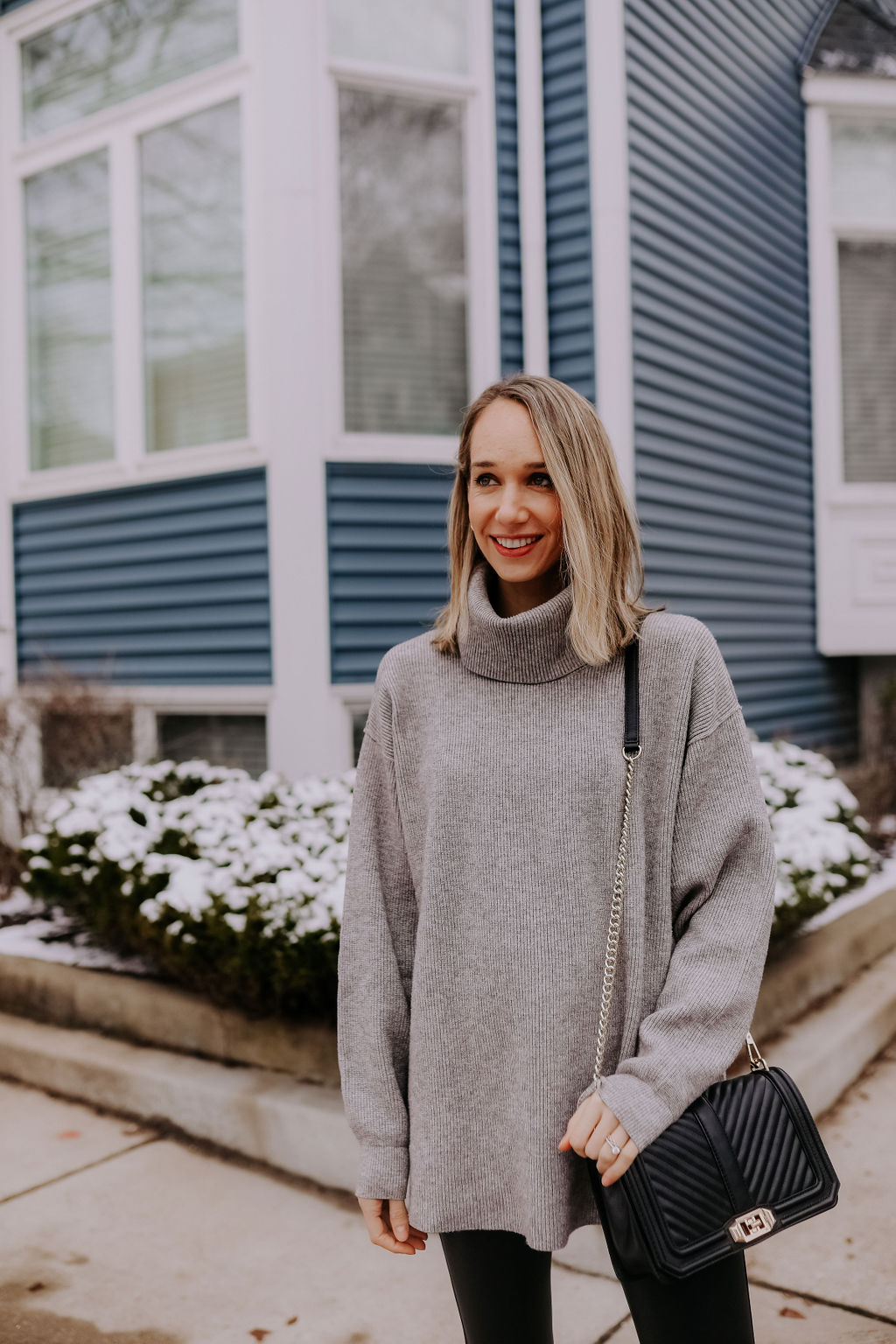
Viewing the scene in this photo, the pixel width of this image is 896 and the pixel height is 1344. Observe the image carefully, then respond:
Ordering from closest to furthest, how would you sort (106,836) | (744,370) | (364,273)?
1. (106,836)
2. (364,273)
3. (744,370)

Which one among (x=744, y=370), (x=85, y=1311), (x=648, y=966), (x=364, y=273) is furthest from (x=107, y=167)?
(x=648, y=966)

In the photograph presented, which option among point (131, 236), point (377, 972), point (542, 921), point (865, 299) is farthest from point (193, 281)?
point (542, 921)

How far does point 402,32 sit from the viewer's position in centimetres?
542

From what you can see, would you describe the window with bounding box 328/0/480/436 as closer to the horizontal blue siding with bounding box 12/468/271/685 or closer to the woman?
the horizontal blue siding with bounding box 12/468/271/685

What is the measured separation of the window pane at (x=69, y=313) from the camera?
613 cm

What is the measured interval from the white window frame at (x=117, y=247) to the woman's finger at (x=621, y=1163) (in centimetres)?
433

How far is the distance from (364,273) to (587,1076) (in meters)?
4.66

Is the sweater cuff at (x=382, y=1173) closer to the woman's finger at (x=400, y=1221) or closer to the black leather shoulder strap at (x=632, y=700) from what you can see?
the woman's finger at (x=400, y=1221)

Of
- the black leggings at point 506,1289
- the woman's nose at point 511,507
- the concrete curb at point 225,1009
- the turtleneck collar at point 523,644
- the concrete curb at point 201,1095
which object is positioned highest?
the woman's nose at point 511,507

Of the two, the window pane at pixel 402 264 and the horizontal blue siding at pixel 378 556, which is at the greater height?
the window pane at pixel 402 264

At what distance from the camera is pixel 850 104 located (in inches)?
280

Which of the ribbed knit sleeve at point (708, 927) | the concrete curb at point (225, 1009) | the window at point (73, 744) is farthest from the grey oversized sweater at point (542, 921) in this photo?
the window at point (73, 744)

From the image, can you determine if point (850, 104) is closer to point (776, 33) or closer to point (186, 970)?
point (776, 33)

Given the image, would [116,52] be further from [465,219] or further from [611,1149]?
[611,1149]
